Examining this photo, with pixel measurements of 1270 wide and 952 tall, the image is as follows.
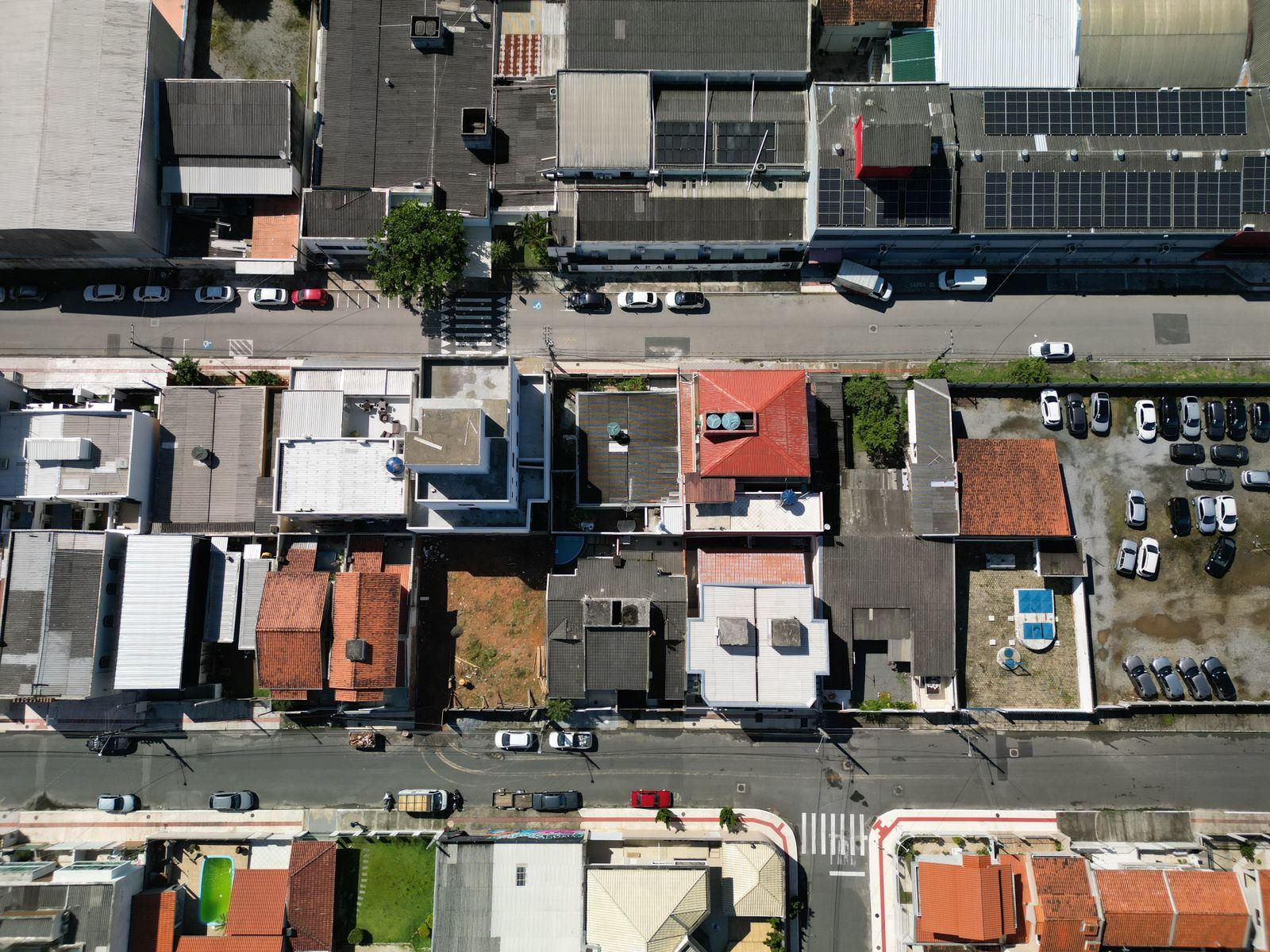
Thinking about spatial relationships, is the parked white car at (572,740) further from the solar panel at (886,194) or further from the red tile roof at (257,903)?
the solar panel at (886,194)

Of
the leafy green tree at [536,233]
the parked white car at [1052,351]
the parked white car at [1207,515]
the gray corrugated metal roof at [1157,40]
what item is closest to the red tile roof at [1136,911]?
the parked white car at [1207,515]

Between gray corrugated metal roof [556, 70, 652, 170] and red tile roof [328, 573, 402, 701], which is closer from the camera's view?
red tile roof [328, 573, 402, 701]

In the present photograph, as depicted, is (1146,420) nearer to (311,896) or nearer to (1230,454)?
(1230,454)

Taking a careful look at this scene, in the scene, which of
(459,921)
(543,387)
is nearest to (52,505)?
(543,387)

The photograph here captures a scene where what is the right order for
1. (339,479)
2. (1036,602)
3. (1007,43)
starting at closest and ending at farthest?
(339,479) → (1036,602) → (1007,43)

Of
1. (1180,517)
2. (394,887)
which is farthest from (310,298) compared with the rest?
(1180,517)

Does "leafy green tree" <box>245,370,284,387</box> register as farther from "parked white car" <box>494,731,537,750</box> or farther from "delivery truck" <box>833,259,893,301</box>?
"delivery truck" <box>833,259,893,301</box>

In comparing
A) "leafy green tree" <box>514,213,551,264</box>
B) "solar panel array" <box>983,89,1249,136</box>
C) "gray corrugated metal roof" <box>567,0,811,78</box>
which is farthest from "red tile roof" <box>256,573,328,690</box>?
"solar panel array" <box>983,89,1249,136</box>
